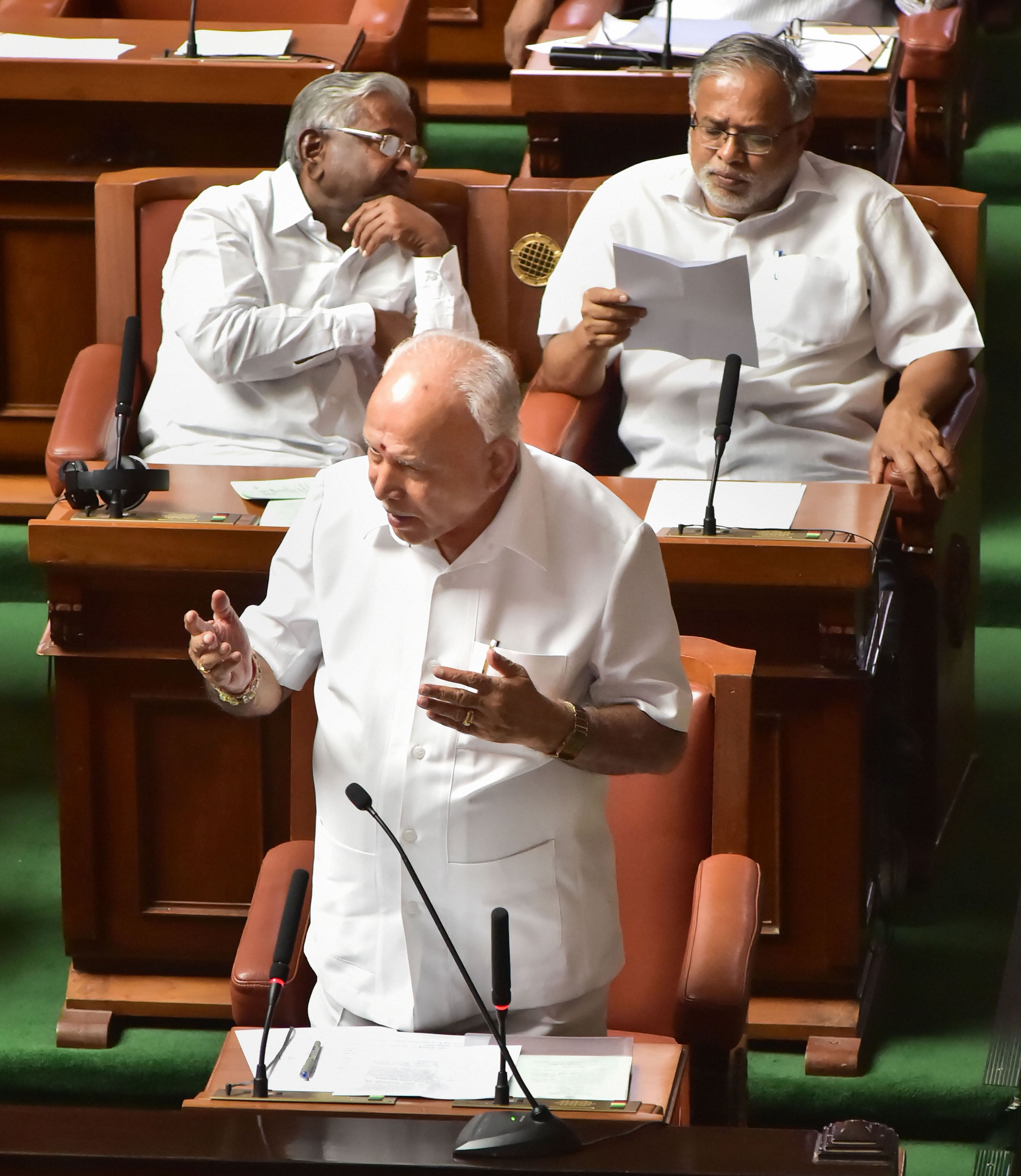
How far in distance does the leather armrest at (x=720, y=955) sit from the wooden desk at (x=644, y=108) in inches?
71.6

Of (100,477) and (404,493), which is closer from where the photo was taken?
(404,493)

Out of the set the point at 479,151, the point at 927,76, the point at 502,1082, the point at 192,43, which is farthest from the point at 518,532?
the point at 479,151

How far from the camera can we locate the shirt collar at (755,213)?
126 inches

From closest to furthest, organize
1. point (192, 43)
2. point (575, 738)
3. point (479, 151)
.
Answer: point (575, 738) → point (192, 43) → point (479, 151)

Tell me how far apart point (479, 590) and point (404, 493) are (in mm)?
135

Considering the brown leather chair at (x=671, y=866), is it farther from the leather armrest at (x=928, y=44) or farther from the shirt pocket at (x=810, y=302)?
the leather armrest at (x=928, y=44)

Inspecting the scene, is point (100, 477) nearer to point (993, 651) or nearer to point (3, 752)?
point (3, 752)

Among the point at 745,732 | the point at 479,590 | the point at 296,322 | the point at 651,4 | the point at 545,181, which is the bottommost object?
the point at 745,732

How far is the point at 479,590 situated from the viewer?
1944mm

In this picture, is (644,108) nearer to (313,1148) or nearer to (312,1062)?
(312,1062)

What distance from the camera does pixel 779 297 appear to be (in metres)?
3.16

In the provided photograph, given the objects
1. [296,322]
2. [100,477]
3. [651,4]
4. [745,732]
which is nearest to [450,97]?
[651,4]

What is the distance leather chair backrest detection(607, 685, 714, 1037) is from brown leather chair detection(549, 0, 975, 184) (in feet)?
7.28

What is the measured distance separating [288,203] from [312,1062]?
1.84 m
